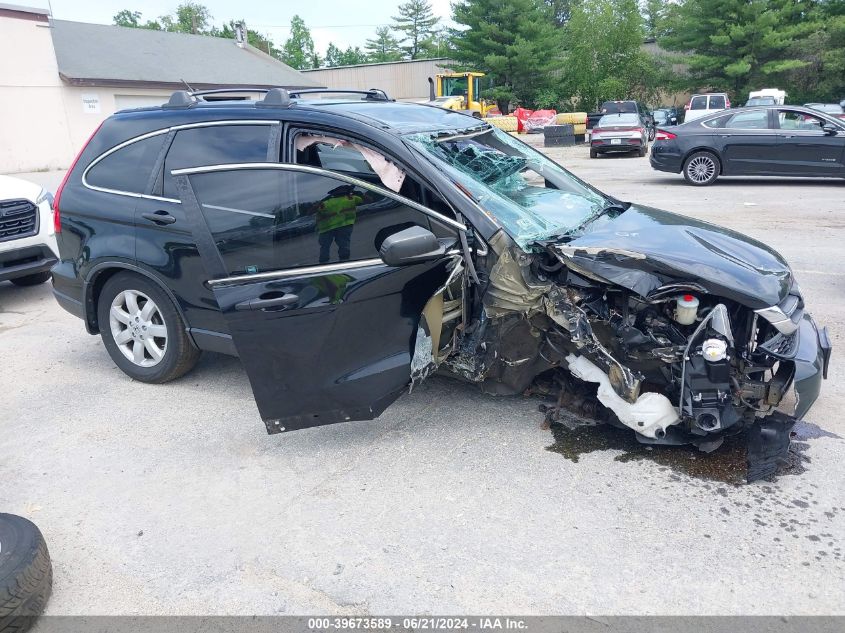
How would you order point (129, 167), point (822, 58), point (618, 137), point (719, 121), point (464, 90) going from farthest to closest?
point (464, 90) < point (822, 58) < point (618, 137) < point (719, 121) < point (129, 167)

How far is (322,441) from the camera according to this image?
3.87 metres

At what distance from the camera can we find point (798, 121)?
1247cm

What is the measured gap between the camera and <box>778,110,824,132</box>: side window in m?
12.3

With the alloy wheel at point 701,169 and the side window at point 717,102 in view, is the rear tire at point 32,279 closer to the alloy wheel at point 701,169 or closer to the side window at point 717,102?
the alloy wheel at point 701,169

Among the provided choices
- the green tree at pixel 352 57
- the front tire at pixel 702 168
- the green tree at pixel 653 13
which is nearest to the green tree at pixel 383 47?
the green tree at pixel 352 57

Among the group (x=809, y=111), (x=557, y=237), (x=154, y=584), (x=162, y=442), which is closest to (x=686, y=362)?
(x=557, y=237)

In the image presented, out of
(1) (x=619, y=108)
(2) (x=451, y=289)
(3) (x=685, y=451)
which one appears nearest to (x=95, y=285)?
(2) (x=451, y=289)

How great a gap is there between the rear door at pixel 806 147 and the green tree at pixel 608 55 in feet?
101

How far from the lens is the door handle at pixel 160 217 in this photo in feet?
13.6

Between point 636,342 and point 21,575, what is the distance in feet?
9.50

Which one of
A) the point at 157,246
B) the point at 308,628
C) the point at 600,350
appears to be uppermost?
the point at 157,246

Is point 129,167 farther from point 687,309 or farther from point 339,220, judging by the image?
point 687,309

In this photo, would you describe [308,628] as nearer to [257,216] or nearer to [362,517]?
[362,517]

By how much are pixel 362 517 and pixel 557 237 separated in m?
1.80
